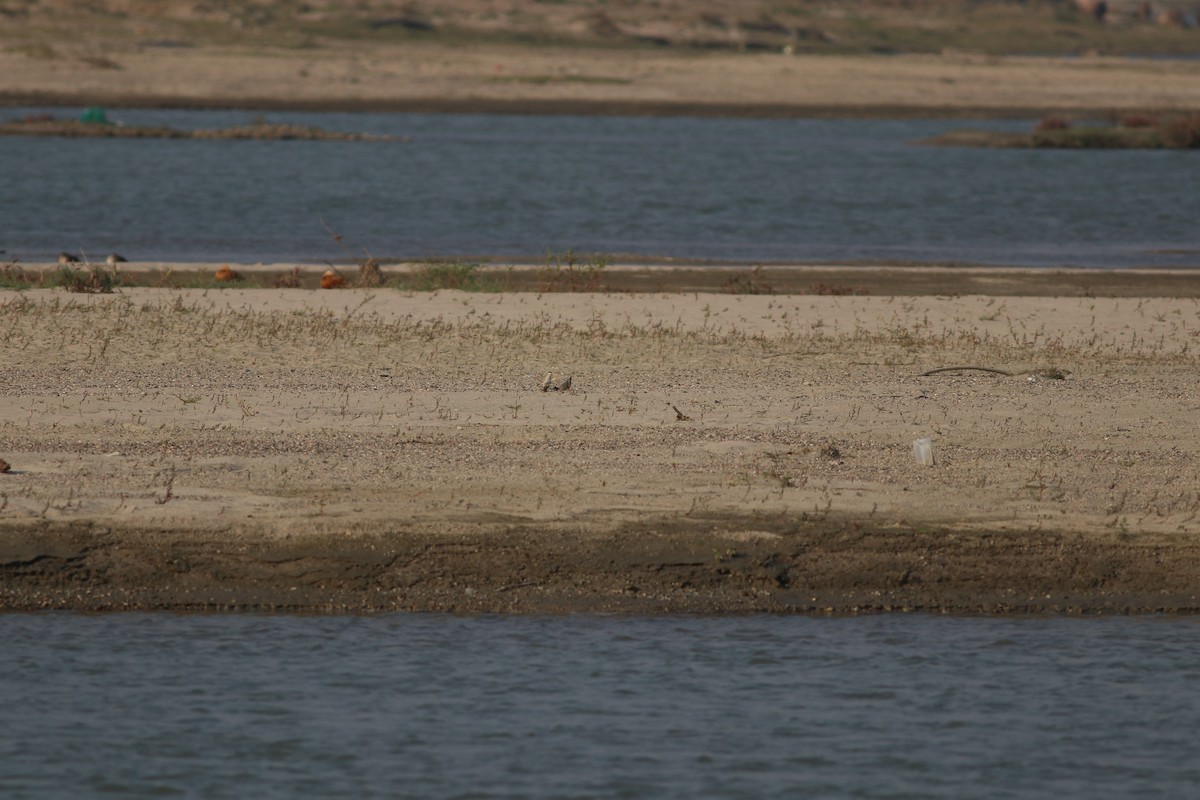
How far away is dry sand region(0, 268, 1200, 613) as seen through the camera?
10188mm

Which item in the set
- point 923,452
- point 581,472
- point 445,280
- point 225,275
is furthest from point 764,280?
point 581,472

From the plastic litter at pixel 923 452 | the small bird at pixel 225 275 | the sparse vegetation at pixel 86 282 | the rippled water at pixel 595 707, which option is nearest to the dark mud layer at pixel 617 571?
the rippled water at pixel 595 707

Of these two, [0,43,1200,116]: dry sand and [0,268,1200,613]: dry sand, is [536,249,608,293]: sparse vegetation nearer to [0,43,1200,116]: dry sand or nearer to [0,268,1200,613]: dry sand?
[0,268,1200,613]: dry sand

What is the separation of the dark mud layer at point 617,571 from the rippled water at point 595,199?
17.1 m

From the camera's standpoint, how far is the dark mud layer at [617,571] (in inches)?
396

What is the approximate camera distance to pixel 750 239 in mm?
32188

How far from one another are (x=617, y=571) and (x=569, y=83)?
212ft

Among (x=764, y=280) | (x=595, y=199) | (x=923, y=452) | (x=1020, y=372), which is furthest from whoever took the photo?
(x=595, y=199)

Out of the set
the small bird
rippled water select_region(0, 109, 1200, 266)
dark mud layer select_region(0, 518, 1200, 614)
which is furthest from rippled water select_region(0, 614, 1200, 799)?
rippled water select_region(0, 109, 1200, 266)

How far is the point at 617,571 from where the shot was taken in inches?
403

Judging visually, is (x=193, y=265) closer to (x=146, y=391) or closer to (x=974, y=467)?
(x=146, y=391)

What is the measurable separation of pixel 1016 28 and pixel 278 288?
10686 centimetres

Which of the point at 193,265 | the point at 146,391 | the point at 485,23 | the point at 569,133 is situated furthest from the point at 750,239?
the point at 485,23

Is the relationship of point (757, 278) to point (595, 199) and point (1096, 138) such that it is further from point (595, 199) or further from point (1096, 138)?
point (1096, 138)
